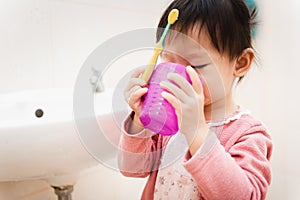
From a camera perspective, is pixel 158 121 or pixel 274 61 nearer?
pixel 158 121

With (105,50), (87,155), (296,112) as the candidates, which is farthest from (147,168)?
(296,112)

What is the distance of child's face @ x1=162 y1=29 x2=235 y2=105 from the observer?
55 centimetres

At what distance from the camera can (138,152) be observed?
629 millimetres

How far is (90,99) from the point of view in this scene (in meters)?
0.69

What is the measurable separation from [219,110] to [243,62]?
3.6 inches

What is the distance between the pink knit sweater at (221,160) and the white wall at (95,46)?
260 millimetres

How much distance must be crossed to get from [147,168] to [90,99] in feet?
0.54

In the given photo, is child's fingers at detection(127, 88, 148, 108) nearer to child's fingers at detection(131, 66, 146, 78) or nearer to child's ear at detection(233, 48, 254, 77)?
child's fingers at detection(131, 66, 146, 78)

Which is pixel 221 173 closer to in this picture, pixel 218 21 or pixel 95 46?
pixel 218 21

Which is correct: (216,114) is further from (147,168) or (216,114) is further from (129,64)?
(129,64)

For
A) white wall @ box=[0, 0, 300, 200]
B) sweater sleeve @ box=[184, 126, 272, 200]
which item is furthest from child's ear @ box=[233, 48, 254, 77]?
white wall @ box=[0, 0, 300, 200]

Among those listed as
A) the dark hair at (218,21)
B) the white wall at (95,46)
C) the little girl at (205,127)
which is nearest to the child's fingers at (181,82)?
the little girl at (205,127)

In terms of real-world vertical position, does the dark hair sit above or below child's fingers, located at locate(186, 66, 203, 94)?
above

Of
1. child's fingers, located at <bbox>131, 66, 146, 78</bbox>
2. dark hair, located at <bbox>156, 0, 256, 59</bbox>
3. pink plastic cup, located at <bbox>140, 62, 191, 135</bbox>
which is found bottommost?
pink plastic cup, located at <bbox>140, 62, 191, 135</bbox>
